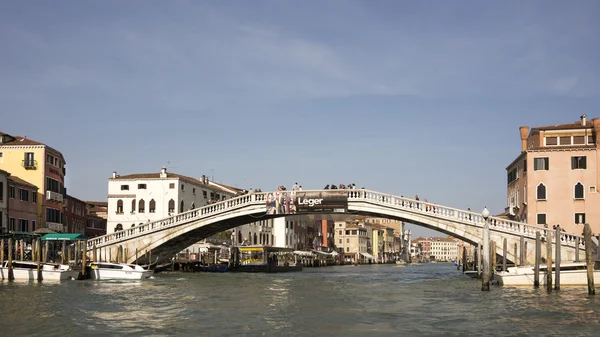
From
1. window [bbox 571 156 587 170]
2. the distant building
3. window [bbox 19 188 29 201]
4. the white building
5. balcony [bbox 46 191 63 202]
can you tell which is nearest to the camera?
window [bbox 571 156 587 170]

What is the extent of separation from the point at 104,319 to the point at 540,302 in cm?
1108

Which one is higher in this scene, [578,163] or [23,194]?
[578,163]

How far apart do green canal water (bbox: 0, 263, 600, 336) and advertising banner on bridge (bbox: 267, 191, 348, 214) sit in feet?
30.1

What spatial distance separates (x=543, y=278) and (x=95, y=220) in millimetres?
40189

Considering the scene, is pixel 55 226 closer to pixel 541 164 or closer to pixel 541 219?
pixel 541 219

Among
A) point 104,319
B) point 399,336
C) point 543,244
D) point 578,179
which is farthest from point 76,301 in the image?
point 578,179

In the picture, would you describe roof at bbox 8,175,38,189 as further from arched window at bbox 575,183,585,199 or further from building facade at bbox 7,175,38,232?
arched window at bbox 575,183,585,199

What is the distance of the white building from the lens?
157ft

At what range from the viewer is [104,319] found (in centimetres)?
1695

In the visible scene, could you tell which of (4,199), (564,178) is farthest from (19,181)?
(564,178)

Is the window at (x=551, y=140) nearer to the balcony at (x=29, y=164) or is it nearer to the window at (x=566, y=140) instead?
the window at (x=566, y=140)

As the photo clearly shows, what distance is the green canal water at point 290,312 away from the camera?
15211 mm

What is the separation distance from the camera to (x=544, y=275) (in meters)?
25.0

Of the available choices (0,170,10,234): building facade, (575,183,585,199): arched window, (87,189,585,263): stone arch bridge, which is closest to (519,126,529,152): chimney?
(575,183,585,199): arched window
